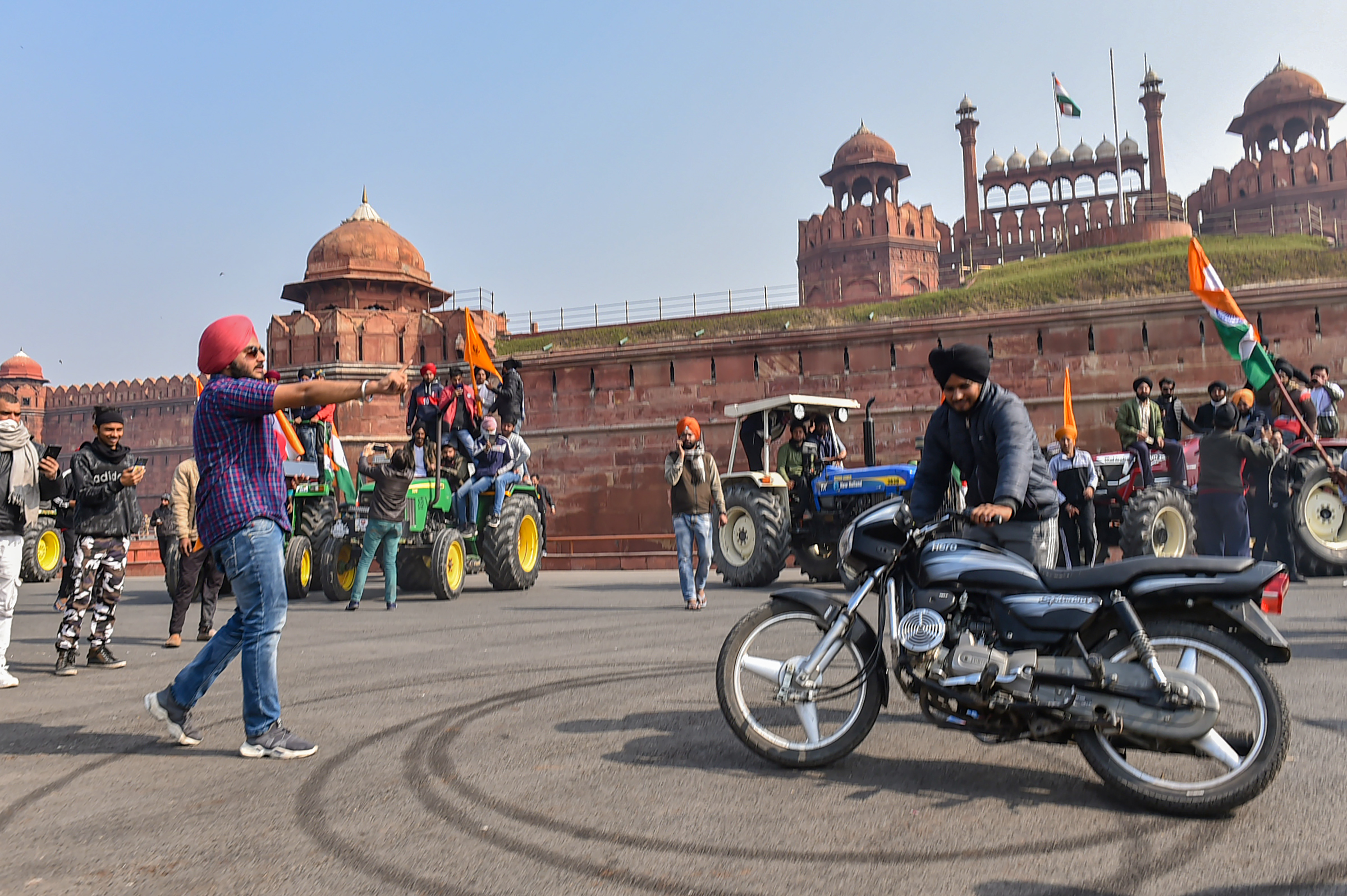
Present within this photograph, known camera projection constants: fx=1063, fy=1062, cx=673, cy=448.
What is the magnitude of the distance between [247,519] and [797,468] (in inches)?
367

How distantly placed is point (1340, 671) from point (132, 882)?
5659 mm

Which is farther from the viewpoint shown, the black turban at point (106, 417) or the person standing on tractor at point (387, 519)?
the person standing on tractor at point (387, 519)

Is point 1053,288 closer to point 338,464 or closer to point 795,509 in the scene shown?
point 795,509

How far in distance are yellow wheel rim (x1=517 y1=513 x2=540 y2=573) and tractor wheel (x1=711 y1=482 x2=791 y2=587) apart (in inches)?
91.4

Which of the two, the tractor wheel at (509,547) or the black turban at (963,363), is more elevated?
the black turban at (963,363)

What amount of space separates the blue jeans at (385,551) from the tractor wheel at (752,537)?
3669 millimetres

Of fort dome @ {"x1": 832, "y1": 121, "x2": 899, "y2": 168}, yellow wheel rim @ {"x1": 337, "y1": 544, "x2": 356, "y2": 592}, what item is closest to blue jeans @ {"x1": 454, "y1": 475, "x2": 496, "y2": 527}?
yellow wheel rim @ {"x1": 337, "y1": 544, "x2": 356, "y2": 592}

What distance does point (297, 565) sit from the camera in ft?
39.8

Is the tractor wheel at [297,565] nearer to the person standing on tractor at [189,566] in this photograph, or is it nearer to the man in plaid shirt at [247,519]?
the person standing on tractor at [189,566]

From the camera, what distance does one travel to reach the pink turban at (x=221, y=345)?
430 cm

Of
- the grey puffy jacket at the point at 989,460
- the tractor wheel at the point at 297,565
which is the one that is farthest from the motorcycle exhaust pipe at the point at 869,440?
the grey puffy jacket at the point at 989,460

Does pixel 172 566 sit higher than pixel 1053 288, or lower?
lower

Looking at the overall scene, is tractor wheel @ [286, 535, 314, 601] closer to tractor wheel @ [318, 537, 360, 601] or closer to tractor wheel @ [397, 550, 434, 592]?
tractor wheel @ [318, 537, 360, 601]

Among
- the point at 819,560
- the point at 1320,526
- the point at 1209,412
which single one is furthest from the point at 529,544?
the point at 1320,526
